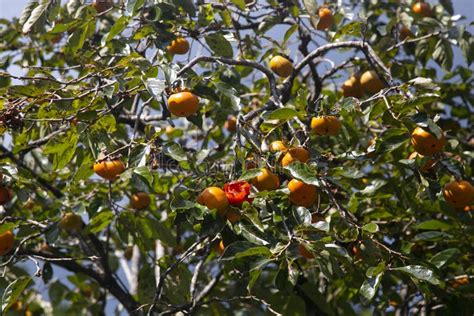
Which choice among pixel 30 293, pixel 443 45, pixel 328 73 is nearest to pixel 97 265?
pixel 30 293

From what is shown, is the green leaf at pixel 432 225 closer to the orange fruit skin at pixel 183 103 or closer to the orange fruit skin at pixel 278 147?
the orange fruit skin at pixel 278 147

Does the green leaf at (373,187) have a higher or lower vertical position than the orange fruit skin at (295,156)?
lower

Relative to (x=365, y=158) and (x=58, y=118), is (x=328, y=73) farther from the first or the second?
(x=58, y=118)

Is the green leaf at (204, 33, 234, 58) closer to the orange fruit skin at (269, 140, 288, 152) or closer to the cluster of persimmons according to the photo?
the cluster of persimmons

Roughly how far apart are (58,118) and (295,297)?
1108mm

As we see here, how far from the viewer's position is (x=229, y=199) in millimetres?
1692

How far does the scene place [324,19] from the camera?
2.79m

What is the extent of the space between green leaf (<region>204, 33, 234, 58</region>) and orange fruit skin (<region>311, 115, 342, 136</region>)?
2.04 ft

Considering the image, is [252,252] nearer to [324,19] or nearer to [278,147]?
[278,147]

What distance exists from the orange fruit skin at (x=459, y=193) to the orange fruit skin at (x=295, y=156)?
54 centimetres

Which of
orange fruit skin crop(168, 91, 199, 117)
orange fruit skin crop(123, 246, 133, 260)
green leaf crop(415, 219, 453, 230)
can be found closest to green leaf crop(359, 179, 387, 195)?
green leaf crop(415, 219, 453, 230)

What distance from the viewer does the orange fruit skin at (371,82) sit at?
2752mm

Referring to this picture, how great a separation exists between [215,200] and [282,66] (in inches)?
40.2

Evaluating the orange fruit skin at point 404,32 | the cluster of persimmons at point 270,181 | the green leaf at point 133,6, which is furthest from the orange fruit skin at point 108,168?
the orange fruit skin at point 404,32
